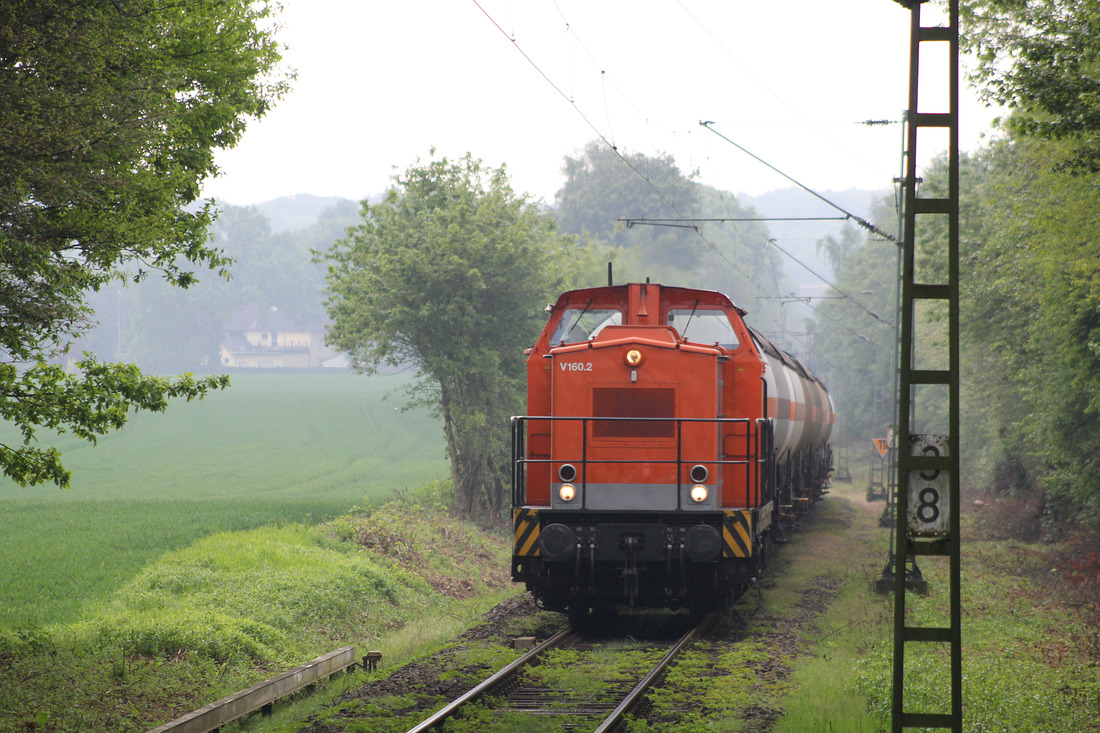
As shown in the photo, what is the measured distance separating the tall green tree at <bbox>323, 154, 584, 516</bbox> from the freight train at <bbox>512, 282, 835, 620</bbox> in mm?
14395

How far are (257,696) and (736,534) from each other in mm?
5269

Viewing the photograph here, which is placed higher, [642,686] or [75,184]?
[75,184]

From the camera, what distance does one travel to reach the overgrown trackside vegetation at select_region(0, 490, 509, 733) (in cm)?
824

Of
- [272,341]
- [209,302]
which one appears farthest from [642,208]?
Result: [272,341]

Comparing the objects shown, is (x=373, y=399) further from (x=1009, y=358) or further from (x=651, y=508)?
(x=651, y=508)

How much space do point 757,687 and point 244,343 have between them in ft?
422

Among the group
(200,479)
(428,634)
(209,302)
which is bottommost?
(200,479)

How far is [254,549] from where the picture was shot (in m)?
16.1

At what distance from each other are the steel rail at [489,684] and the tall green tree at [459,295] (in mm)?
15873

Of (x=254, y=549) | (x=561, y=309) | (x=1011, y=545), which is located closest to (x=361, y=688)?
(x=561, y=309)

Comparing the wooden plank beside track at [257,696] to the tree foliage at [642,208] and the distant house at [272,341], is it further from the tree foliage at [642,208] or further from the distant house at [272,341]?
the distant house at [272,341]

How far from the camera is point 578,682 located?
29.8 feet

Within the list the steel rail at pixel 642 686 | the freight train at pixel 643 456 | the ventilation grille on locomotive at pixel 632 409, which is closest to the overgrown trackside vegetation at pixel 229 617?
the freight train at pixel 643 456

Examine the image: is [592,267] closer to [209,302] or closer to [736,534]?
[736,534]
